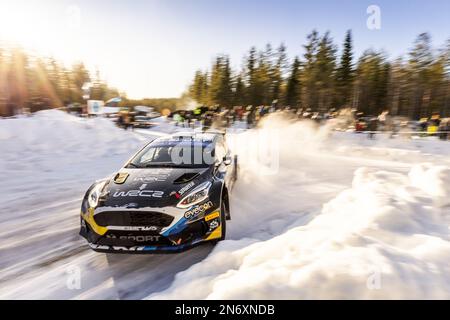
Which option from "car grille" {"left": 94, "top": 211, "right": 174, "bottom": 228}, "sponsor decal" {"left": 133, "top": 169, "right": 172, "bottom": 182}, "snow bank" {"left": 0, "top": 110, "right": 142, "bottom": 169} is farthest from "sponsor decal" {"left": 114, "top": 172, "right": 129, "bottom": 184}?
"snow bank" {"left": 0, "top": 110, "right": 142, "bottom": 169}

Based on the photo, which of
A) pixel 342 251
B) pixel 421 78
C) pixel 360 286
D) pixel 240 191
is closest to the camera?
pixel 360 286

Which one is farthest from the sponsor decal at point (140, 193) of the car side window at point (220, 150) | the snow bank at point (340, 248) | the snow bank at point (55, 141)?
the snow bank at point (55, 141)

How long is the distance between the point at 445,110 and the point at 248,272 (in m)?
59.3

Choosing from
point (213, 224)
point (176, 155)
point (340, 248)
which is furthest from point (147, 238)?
point (340, 248)

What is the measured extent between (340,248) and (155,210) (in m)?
2.03

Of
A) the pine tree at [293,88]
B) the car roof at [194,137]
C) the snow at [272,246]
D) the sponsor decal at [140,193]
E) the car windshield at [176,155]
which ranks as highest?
the pine tree at [293,88]

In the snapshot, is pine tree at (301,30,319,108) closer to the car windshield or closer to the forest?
the forest

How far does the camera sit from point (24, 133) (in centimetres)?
1281

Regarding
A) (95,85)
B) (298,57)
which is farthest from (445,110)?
(95,85)

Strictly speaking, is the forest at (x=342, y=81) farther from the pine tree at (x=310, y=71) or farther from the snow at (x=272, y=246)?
the snow at (x=272, y=246)

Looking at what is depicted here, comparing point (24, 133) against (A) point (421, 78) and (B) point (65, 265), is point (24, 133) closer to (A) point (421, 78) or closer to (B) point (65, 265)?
(B) point (65, 265)

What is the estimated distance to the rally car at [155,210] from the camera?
375cm

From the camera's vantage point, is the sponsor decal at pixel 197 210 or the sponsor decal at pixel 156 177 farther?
the sponsor decal at pixel 156 177
